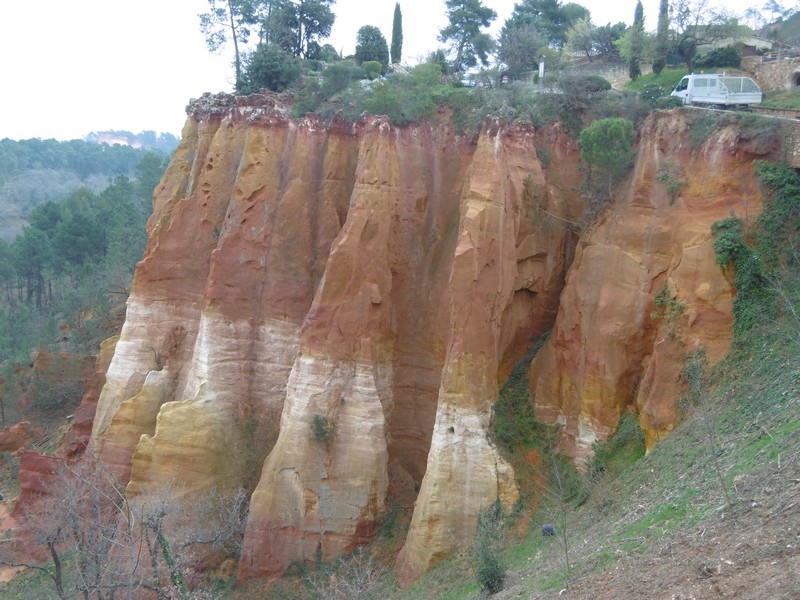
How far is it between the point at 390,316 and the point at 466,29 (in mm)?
22656

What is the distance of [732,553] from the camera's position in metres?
8.62

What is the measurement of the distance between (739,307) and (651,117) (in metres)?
6.08

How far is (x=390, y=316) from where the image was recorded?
19656 mm

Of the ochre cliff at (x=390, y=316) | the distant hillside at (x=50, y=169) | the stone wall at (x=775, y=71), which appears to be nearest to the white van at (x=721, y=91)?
the stone wall at (x=775, y=71)

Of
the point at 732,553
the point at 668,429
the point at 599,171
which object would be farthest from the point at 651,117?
Answer: the point at 732,553

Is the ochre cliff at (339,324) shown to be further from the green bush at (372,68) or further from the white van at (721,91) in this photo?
the green bush at (372,68)

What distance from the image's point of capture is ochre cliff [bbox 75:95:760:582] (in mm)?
16500

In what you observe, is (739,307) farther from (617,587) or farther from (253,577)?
(253,577)

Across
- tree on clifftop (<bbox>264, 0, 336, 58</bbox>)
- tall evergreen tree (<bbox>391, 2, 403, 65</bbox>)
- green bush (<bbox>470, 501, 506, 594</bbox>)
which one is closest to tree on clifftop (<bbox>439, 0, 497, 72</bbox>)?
tall evergreen tree (<bbox>391, 2, 403, 65</bbox>)

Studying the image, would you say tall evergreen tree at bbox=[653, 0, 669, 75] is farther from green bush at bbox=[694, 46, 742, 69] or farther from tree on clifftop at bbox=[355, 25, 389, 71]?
tree on clifftop at bbox=[355, 25, 389, 71]

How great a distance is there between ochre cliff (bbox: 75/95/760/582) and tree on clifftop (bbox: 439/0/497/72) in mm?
15825

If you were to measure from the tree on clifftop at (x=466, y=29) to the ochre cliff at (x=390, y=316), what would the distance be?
15.8 metres

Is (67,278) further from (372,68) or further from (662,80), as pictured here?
(662,80)

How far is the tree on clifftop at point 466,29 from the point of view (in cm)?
3547
